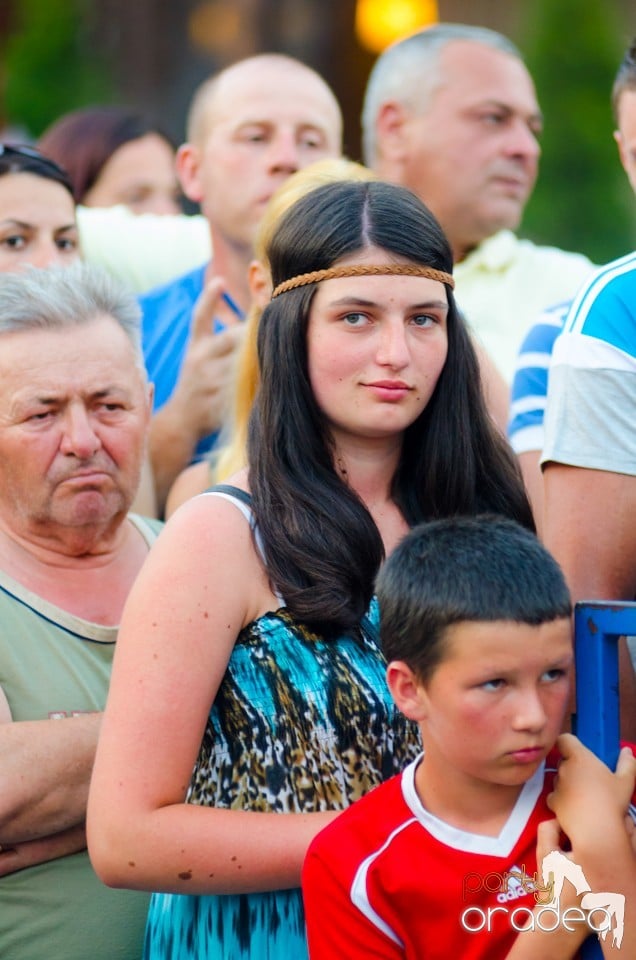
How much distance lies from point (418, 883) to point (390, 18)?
972 cm

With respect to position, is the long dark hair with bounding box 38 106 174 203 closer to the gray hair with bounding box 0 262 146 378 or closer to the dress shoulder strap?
the gray hair with bounding box 0 262 146 378

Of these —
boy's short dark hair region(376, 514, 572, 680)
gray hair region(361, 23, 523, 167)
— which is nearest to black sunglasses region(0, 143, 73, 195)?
gray hair region(361, 23, 523, 167)

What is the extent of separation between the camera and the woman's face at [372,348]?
7.04 feet

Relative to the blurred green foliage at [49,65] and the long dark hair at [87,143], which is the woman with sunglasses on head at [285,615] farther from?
the blurred green foliage at [49,65]

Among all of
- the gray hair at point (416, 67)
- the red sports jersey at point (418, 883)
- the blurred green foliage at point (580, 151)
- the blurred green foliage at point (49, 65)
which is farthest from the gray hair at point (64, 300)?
the blurred green foliage at point (49, 65)

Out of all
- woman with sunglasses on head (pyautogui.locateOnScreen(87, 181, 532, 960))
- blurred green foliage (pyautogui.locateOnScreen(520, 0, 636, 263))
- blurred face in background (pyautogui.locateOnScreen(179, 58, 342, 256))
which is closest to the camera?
woman with sunglasses on head (pyautogui.locateOnScreen(87, 181, 532, 960))

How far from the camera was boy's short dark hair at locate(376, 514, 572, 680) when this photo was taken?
1.75 meters

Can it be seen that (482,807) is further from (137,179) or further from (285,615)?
(137,179)

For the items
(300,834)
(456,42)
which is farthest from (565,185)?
(300,834)

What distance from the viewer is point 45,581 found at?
8.79 ft

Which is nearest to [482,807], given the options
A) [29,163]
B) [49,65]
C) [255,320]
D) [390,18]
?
[255,320]

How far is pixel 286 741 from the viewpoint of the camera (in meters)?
2.08

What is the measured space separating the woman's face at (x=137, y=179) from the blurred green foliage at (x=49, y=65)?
5190 mm

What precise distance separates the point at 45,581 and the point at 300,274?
873 mm
